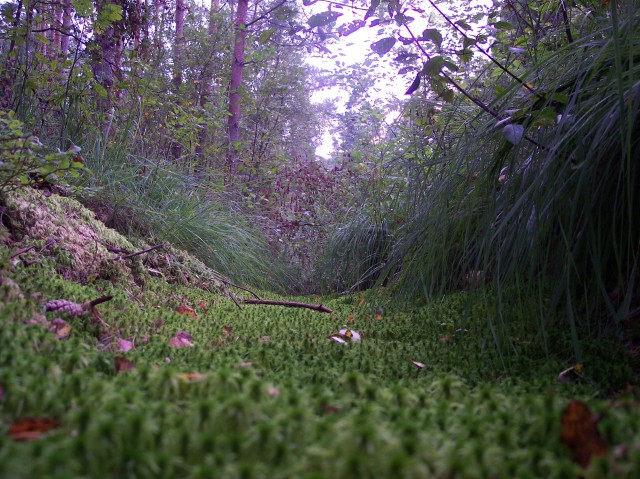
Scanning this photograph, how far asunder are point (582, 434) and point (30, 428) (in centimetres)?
87

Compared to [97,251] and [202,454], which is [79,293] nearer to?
[97,251]

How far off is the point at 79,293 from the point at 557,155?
1.93 meters

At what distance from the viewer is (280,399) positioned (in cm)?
86

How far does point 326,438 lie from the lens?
2.23 feet

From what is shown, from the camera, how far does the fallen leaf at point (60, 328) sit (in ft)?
5.03

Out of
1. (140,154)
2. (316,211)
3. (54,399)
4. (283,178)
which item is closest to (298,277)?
(316,211)

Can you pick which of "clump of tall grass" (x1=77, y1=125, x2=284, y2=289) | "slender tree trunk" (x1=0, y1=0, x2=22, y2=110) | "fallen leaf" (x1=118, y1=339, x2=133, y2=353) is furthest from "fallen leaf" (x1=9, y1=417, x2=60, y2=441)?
"slender tree trunk" (x1=0, y1=0, x2=22, y2=110)

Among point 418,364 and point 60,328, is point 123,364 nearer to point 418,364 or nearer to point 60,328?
point 60,328

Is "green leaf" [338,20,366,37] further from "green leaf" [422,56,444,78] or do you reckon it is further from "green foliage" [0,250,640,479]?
"green foliage" [0,250,640,479]

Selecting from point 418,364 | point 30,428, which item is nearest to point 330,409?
point 30,428

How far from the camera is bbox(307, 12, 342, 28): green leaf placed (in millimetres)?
1936

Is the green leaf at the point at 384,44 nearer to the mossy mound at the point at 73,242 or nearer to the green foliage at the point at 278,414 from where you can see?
the green foliage at the point at 278,414

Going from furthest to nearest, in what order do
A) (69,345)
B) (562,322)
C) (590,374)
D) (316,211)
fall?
(316,211) < (562,322) < (590,374) < (69,345)

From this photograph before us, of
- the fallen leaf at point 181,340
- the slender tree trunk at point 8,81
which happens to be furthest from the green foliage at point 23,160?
the slender tree trunk at point 8,81
